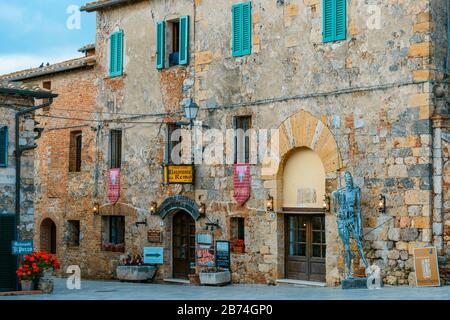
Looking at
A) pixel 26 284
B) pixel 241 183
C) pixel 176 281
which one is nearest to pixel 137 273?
pixel 176 281

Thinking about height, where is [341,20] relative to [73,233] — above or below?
above

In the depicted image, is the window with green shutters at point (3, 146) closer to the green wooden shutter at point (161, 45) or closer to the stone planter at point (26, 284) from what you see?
the stone planter at point (26, 284)

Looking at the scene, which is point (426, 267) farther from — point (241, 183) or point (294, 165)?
point (241, 183)

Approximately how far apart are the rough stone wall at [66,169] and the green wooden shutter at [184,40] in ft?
13.9

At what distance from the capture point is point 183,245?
2498cm

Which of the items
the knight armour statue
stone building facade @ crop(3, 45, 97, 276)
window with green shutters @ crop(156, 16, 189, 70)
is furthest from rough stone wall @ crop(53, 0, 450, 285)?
stone building facade @ crop(3, 45, 97, 276)

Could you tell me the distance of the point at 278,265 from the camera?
858 inches

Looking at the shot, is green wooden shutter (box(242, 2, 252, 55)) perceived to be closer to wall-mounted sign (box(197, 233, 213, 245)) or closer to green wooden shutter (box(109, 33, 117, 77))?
wall-mounted sign (box(197, 233, 213, 245))

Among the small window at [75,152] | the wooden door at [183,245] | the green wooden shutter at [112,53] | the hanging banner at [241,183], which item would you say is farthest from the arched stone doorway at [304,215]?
the small window at [75,152]

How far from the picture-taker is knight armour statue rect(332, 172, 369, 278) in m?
19.2

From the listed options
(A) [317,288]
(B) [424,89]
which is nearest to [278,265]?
(A) [317,288]

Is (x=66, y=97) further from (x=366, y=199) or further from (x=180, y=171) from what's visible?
(x=366, y=199)

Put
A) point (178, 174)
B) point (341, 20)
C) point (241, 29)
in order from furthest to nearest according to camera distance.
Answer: point (178, 174), point (241, 29), point (341, 20)

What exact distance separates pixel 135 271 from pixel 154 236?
119cm
